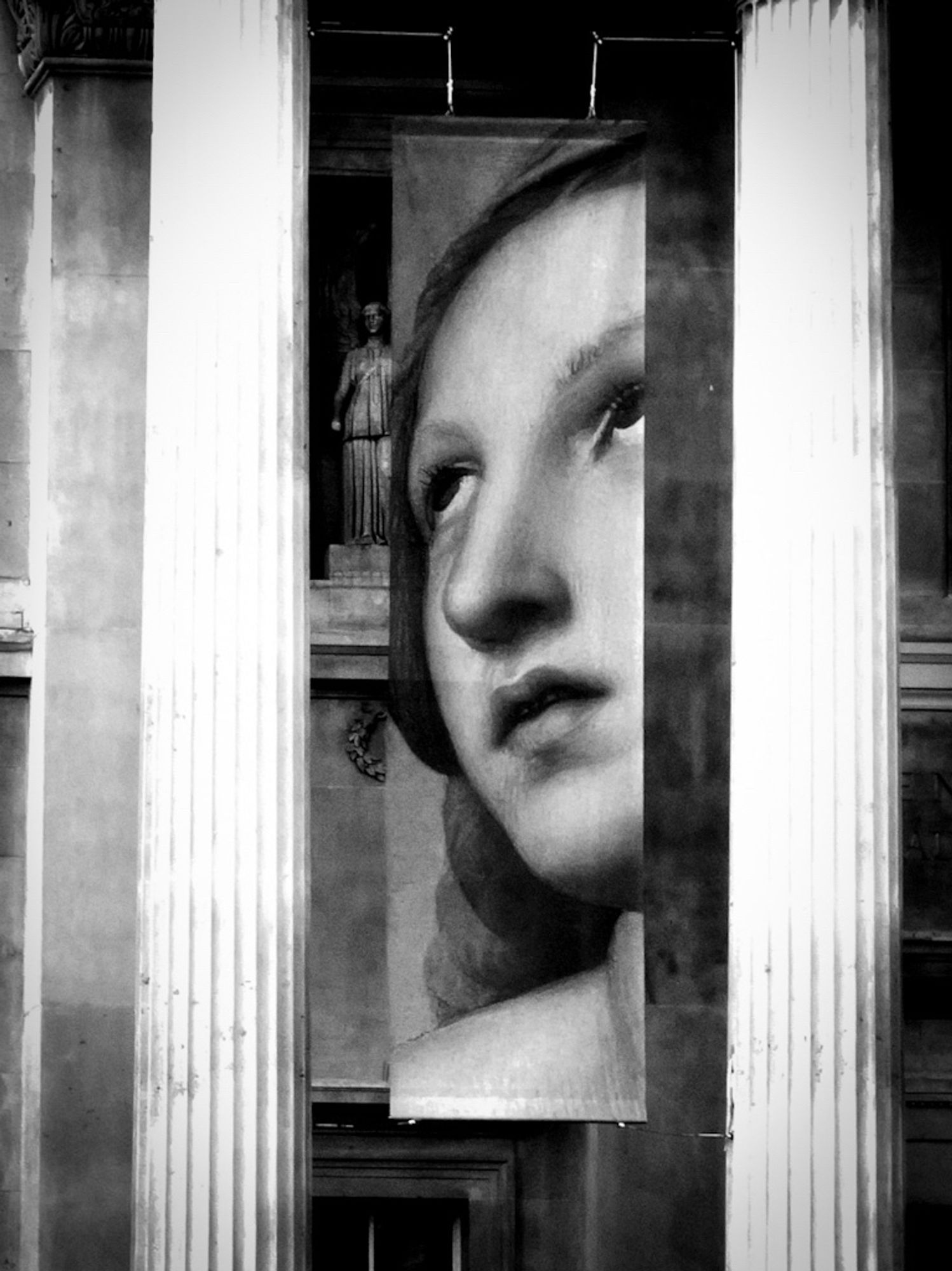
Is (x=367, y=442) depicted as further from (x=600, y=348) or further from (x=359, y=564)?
(x=600, y=348)

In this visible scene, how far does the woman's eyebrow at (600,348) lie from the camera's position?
474 inches

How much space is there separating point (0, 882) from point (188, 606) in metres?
2.74

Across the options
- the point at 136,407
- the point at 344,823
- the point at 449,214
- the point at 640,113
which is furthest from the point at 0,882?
the point at 640,113

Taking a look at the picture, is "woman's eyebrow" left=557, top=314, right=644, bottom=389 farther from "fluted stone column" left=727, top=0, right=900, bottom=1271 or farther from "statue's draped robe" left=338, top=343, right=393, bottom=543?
"statue's draped robe" left=338, top=343, right=393, bottom=543

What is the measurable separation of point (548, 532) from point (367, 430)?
225cm

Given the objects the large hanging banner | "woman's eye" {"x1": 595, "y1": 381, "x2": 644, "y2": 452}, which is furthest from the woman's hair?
"woman's eye" {"x1": 595, "y1": 381, "x2": 644, "y2": 452}

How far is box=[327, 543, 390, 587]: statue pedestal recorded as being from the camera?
1422 cm

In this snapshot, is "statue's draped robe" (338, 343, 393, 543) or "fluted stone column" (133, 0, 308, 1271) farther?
"statue's draped robe" (338, 343, 393, 543)

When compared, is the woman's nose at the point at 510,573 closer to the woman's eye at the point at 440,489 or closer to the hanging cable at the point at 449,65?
the woman's eye at the point at 440,489

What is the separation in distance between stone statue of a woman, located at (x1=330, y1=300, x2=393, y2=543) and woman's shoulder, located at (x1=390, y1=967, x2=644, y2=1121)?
132 inches

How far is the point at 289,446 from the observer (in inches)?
477

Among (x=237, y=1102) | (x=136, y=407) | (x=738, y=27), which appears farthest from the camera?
(x=136, y=407)

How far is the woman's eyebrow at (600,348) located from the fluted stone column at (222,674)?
1.39 m

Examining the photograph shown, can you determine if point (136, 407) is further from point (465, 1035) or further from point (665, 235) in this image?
point (465, 1035)
